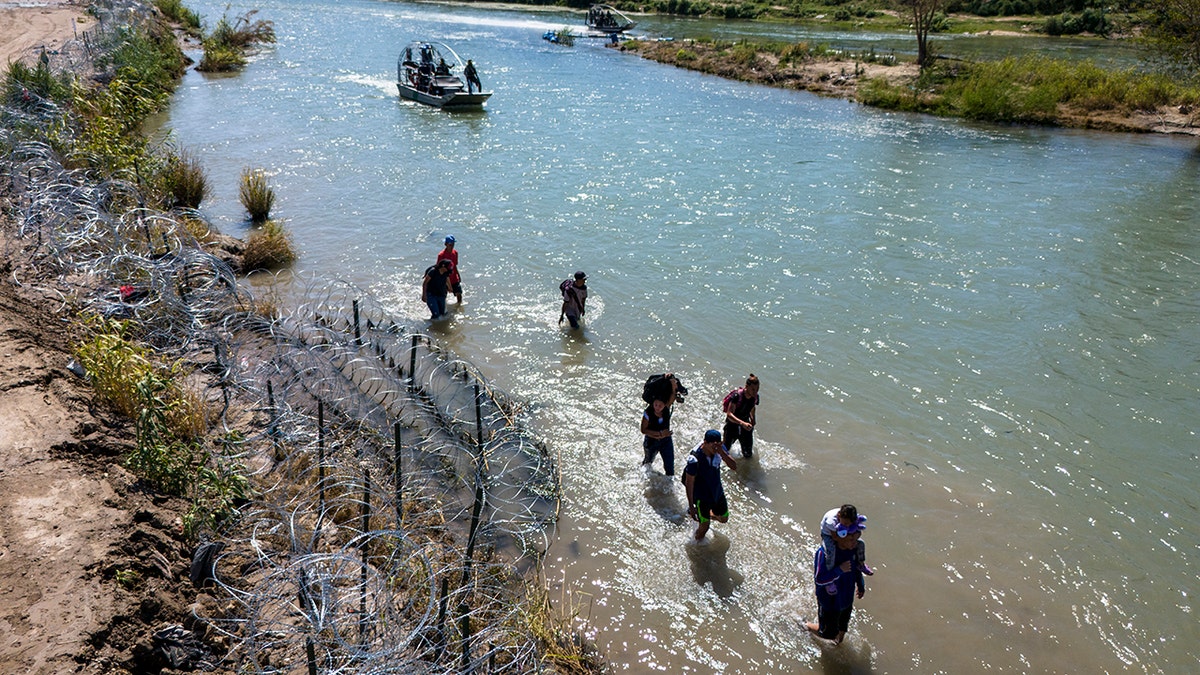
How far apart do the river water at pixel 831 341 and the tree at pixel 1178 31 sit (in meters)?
4.19

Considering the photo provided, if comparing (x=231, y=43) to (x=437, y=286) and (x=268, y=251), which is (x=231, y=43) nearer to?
(x=268, y=251)

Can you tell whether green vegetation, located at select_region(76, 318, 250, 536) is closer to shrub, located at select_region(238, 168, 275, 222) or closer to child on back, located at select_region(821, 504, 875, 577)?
child on back, located at select_region(821, 504, 875, 577)

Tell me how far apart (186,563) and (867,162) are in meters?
23.4

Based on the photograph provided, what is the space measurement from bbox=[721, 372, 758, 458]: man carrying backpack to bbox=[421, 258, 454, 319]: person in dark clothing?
569 cm

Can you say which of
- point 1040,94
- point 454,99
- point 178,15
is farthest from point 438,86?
point 178,15

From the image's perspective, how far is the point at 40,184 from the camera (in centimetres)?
1256

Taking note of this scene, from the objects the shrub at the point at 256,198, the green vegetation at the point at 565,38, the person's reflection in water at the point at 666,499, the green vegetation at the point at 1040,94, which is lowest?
the person's reflection in water at the point at 666,499

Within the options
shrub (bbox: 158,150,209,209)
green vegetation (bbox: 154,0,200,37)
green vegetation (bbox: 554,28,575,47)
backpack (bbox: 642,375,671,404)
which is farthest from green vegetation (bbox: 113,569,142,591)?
green vegetation (bbox: 154,0,200,37)

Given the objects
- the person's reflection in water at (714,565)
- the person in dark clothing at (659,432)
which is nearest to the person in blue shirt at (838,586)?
the person's reflection in water at (714,565)

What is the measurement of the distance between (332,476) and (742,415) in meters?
4.97

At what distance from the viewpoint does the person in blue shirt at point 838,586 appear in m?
6.88

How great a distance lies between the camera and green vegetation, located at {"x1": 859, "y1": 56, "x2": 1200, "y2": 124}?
3066 cm

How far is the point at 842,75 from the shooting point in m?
39.4

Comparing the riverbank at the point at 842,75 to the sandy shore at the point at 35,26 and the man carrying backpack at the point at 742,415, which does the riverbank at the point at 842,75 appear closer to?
the man carrying backpack at the point at 742,415
